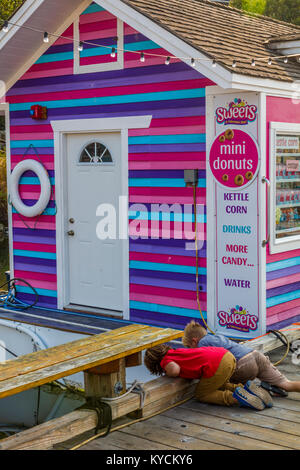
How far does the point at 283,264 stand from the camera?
23.5ft

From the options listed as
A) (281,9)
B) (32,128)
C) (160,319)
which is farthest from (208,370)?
(281,9)

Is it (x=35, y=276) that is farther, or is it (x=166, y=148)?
(x=35, y=276)

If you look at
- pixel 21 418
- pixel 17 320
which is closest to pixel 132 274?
pixel 17 320

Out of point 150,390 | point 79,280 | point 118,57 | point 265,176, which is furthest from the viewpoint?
point 79,280

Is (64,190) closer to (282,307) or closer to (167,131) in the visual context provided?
(167,131)

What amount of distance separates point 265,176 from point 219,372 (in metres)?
2.39

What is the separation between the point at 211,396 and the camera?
5.22 meters

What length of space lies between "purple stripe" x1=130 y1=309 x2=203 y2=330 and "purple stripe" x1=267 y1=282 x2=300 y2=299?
781 millimetres

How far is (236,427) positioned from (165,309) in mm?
2763

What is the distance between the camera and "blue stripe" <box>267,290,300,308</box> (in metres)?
6.96

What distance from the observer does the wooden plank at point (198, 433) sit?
4438mm

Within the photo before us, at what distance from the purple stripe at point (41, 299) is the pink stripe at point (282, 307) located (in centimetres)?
280

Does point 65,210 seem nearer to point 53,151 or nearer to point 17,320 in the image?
point 53,151

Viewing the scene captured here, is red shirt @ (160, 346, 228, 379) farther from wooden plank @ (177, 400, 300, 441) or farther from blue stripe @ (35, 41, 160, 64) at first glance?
blue stripe @ (35, 41, 160, 64)
